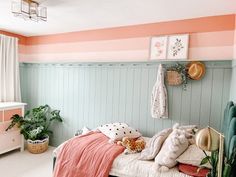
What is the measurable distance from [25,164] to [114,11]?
2.67 metres

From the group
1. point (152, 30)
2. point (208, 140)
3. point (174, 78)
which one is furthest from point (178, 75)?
point (208, 140)

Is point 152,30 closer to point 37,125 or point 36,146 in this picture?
point 37,125

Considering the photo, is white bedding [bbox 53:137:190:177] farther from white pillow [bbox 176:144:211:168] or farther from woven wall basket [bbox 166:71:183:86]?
woven wall basket [bbox 166:71:183:86]

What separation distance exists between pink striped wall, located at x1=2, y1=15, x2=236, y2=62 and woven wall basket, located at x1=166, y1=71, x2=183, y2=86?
0.31m

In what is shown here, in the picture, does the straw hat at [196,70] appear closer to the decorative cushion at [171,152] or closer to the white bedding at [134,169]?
the decorative cushion at [171,152]

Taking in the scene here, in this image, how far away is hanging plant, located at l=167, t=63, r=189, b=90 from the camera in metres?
2.82

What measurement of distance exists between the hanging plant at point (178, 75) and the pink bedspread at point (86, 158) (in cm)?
118

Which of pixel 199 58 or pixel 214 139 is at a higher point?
pixel 199 58

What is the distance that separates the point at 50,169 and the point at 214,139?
8.31 ft

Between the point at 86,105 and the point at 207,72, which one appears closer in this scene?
the point at 207,72

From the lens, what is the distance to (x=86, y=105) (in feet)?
12.0

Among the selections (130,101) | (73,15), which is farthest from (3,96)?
(130,101)

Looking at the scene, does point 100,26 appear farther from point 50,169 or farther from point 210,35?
point 50,169

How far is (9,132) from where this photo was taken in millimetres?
3510
